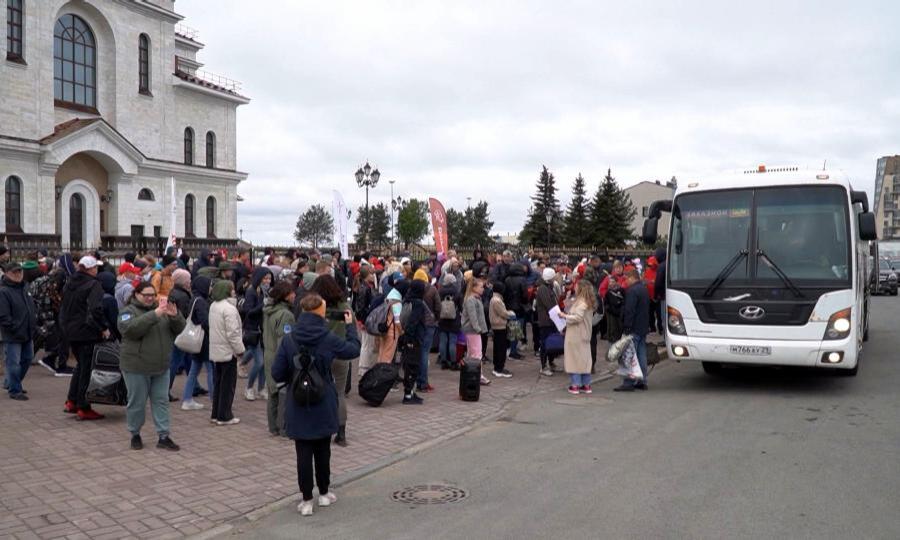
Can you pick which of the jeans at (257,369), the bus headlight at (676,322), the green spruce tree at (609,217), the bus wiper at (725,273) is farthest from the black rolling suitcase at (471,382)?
the green spruce tree at (609,217)

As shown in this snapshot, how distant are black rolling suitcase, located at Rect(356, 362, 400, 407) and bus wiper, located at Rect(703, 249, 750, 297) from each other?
4.70 m

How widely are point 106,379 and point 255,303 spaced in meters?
2.16

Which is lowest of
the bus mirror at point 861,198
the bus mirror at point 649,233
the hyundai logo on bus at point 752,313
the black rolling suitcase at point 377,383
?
the black rolling suitcase at point 377,383

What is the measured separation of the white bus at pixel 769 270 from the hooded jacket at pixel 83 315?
7722mm

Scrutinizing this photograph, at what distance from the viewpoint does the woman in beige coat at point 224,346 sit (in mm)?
8641

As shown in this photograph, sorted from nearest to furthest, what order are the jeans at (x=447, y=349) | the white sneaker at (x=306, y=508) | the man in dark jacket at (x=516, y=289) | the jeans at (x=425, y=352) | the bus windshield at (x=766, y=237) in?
the white sneaker at (x=306, y=508) < the bus windshield at (x=766, y=237) < the jeans at (x=425, y=352) < the jeans at (x=447, y=349) < the man in dark jacket at (x=516, y=289)

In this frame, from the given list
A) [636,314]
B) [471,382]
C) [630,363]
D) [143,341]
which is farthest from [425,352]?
[143,341]

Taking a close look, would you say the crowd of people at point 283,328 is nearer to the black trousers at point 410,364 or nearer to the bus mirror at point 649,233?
the black trousers at point 410,364

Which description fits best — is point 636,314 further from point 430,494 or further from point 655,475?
point 430,494

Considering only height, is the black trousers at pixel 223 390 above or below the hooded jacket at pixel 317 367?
below

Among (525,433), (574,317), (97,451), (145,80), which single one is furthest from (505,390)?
(145,80)

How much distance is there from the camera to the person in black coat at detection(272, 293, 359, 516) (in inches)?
223

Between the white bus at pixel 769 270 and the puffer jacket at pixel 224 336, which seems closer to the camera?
the puffer jacket at pixel 224 336

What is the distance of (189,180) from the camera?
45562 mm
